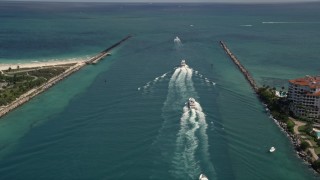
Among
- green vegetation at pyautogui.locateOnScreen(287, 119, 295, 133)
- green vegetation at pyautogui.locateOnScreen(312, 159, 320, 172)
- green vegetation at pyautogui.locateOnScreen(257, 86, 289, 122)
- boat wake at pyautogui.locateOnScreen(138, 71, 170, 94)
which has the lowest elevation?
green vegetation at pyautogui.locateOnScreen(312, 159, 320, 172)

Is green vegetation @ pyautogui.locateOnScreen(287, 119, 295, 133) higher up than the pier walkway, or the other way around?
the pier walkway

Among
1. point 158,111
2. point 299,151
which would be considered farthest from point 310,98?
point 158,111

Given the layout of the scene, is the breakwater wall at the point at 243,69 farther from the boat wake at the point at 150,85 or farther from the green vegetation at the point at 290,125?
the green vegetation at the point at 290,125

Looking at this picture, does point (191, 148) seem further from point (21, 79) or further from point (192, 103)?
point (21, 79)

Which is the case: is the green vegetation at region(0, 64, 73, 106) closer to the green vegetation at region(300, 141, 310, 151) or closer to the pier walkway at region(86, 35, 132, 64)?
the pier walkway at region(86, 35, 132, 64)

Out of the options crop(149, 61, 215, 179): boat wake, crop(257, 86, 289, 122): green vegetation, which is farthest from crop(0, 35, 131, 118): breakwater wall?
crop(257, 86, 289, 122): green vegetation

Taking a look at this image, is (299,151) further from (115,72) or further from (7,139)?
(115,72)

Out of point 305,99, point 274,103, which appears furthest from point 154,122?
point 305,99
